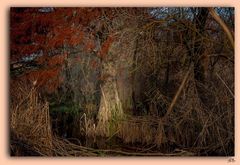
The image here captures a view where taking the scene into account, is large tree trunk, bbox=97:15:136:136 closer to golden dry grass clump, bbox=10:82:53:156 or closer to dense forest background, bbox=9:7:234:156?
dense forest background, bbox=9:7:234:156

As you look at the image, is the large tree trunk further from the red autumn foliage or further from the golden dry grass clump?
the golden dry grass clump

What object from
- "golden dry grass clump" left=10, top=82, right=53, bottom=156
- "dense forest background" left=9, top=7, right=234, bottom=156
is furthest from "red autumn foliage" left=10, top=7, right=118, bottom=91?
"golden dry grass clump" left=10, top=82, right=53, bottom=156

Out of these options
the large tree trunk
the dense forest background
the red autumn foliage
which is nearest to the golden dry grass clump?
the dense forest background

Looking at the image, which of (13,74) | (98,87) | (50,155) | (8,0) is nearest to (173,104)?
(98,87)

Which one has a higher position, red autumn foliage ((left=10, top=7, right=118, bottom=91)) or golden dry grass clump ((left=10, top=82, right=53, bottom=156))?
red autumn foliage ((left=10, top=7, right=118, bottom=91))

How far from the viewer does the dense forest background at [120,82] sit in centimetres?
→ 296

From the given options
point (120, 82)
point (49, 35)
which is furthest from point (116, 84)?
point (49, 35)

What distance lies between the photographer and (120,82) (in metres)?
3.00

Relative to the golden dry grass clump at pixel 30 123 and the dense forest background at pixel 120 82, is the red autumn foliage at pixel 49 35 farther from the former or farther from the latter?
the golden dry grass clump at pixel 30 123

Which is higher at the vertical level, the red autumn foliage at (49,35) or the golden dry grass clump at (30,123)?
the red autumn foliage at (49,35)

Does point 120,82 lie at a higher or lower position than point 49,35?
lower

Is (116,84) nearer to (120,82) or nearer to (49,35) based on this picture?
(120,82)

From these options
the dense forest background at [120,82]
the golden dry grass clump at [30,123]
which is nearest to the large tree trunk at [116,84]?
the dense forest background at [120,82]

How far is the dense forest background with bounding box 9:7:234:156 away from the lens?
2963 millimetres
